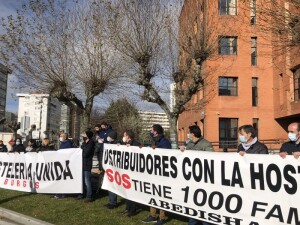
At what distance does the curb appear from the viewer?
7.83 meters

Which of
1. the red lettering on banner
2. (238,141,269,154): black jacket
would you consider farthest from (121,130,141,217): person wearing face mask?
(238,141,269,154): black jacket

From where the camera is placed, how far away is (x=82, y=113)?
19094 millimetres

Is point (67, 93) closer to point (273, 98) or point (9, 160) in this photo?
point (9, 160)

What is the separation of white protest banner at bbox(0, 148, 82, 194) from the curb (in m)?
1.48

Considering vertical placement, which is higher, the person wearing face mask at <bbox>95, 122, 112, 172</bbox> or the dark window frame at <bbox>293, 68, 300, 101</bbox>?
the dark window frame at <bbox>293, 68, 300, 101</bbox>

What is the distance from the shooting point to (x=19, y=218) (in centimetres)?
835

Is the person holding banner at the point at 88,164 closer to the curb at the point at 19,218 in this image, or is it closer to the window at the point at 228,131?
the curb at the point at 19,218

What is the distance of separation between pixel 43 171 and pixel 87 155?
1723 millimetres

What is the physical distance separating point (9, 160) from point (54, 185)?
8.31ft

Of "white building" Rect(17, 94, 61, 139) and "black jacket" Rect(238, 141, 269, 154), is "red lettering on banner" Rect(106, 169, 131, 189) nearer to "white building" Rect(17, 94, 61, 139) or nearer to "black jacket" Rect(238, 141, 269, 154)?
"black jacket" Rect(238, 141, 269, 154)

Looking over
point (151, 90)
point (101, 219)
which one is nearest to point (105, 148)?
Answer: point (101, 219)

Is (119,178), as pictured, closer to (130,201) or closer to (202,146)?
(130,201)

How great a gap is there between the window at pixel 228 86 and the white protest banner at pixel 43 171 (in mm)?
26867

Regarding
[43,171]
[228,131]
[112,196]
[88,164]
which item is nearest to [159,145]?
[112,196]
